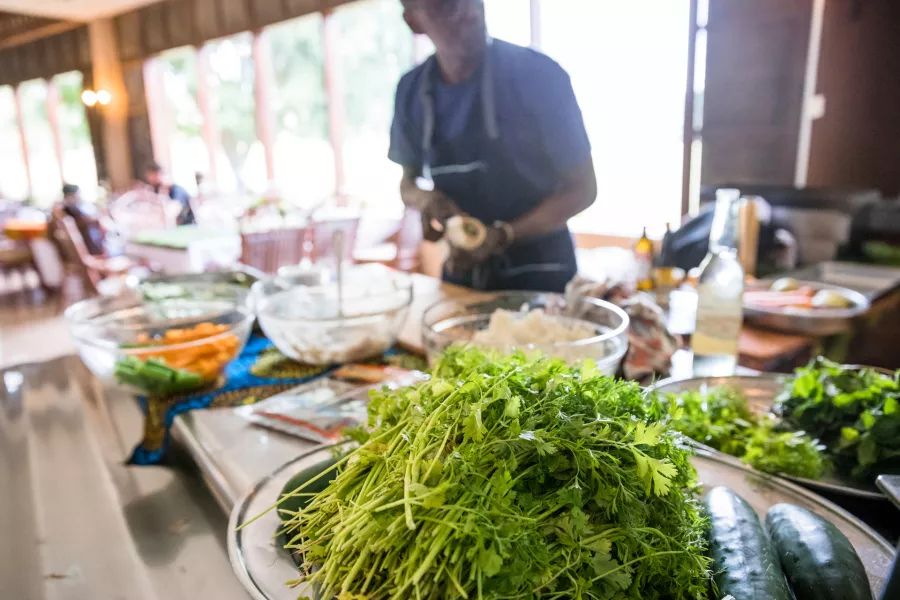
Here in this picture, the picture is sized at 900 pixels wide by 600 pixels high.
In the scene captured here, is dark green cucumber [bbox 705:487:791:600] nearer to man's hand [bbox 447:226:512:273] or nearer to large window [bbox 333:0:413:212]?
man's hand [bbox 447:226:512:273]

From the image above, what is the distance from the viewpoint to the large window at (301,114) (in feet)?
21.3

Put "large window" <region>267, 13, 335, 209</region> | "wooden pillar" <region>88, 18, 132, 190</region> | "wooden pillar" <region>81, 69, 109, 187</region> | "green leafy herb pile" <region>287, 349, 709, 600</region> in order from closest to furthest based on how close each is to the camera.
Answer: "green leafy herb pile" <region>287, 349, 709, 600</region> < "large window" <region>267, 13, 335, 209</region> < "wooden pillar" <region>88, 18, 132, 190</region> < "wooden pillar" <region>81, 69, 109, 187</region>

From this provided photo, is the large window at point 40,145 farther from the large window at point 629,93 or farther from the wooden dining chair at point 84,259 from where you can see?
the large window at point 629,93

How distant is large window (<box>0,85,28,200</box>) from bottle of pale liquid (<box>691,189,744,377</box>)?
1345cm

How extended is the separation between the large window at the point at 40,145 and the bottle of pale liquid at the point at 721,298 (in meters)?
12.2

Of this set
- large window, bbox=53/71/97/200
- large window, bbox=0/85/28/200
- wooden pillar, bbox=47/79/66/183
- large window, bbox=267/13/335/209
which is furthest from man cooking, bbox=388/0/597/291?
large window, bbox=0/85/28/200

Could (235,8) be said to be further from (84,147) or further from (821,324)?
(821,324)

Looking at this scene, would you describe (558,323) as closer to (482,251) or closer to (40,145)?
(482,251)

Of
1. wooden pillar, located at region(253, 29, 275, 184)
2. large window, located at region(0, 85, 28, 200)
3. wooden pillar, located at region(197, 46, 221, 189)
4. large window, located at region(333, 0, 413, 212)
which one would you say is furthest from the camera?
large window, located at region(0, 85, 28, 200)

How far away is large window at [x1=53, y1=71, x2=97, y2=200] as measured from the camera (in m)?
9.59

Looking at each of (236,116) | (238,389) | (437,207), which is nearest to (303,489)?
(238,389)

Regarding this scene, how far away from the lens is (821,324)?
1484 millimetres

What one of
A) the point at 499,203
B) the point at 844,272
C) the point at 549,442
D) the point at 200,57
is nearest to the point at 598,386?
the point at 549,442

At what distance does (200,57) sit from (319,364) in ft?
24.9
